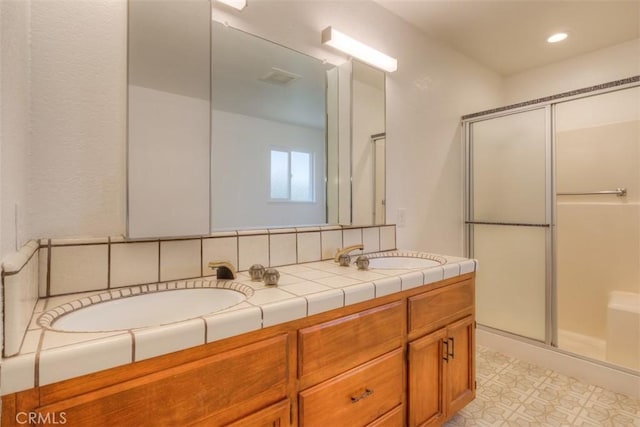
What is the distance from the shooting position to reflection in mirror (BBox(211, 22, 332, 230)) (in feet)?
4.50

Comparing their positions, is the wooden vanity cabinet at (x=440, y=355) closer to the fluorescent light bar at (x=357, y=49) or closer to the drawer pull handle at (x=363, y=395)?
the drawer pull handle at (x=363, y=395)

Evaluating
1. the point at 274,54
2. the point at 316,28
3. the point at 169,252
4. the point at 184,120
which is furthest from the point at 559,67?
the point at 169,252

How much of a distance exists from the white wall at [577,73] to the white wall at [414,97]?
41 cm

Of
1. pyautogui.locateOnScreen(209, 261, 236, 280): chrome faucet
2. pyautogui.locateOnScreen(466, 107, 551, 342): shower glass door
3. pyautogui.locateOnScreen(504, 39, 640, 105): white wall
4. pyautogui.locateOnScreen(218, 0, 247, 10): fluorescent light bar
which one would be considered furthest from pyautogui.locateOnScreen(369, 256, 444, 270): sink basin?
pyautogui.locateOnScreen(504, 39, 640, 105): white wall

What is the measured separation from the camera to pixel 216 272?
1235mm

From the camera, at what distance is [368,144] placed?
189cm

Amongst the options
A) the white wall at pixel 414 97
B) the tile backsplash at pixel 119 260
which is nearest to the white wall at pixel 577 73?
the white wall at pixel 414 97

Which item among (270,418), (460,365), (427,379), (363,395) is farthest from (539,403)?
(270,418)

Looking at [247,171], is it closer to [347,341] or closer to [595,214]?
[347,341]

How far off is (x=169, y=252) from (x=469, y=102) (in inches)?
98.3

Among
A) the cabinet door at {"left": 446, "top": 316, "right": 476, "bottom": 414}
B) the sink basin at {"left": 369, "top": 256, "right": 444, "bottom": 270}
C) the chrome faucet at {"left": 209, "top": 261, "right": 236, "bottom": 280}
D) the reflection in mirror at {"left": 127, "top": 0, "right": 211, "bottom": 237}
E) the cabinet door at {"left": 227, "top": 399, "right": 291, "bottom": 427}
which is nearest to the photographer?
the cabinet door at {"left": 227, "top": 399, "right": 291, "bottom": 427}

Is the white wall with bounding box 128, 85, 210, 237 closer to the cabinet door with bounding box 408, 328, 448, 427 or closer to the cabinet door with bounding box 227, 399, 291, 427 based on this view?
the cabinet door with bounding box 227, 399, 291, 427

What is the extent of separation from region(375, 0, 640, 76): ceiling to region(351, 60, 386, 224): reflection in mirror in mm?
508

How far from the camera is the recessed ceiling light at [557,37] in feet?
7.49
